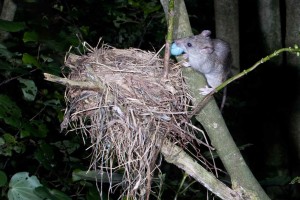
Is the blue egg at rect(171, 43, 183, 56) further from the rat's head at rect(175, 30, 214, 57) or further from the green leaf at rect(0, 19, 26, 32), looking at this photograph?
the green leaf at rect(0, 19, 26, 32)

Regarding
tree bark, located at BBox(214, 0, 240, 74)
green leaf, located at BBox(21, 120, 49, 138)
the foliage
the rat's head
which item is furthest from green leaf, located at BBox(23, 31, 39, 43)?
tree bark, located at BBox(214, 0, 240, 74)

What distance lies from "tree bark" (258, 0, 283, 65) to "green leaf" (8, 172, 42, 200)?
3.44m

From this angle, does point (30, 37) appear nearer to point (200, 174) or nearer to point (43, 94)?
point (200, 174)

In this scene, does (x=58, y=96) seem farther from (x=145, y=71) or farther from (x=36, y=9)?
(x=145, y=71)

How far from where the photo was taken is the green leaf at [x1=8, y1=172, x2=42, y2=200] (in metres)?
2.32

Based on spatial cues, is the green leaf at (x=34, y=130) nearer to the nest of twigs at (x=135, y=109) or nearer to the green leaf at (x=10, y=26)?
the nest of twigs at (x=135, y=109)

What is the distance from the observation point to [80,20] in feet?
18.4

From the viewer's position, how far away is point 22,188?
2346mm

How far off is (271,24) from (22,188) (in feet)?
11.8

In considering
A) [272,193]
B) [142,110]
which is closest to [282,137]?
[272,193]

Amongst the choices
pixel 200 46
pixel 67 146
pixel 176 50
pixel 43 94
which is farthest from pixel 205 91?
pixel 43 94

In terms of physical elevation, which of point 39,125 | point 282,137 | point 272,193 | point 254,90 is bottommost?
point 272,193

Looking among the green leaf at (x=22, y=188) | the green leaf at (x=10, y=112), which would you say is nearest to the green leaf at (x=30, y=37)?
the green leaf at (x=10, y=112)

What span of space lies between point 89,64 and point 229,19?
259cm
